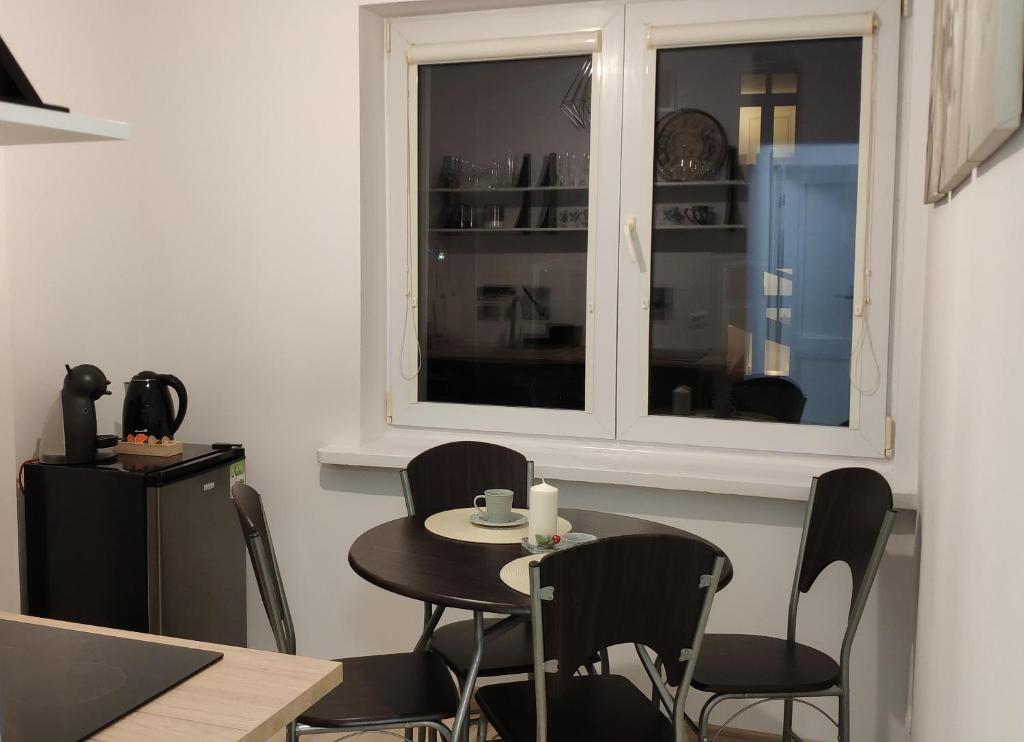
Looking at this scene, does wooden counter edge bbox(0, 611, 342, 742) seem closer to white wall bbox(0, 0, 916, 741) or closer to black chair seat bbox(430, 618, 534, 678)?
black chair seat bbox(430, 618, 534, 678)

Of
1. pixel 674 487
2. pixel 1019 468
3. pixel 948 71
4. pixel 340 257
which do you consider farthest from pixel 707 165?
pixel 1019 468

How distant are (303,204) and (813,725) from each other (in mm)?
2366

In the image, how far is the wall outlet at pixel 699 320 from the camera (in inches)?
124

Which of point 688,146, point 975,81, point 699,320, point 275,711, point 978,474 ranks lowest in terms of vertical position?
point 275,711

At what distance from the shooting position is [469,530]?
2.49 meters

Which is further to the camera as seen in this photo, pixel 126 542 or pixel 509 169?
pixel 509 169

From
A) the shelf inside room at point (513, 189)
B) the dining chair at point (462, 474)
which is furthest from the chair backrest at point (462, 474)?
the shelf inside room at point (513, 189)

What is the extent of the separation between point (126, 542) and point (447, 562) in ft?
3.88

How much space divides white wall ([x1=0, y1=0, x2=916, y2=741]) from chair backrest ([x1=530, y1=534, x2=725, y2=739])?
1160 mm

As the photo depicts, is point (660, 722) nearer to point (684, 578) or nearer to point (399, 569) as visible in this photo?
point (684, 578)

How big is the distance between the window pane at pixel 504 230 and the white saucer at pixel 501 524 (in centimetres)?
80

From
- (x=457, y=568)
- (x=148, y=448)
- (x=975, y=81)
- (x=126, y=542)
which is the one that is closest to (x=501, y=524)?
(x=457, y=568)

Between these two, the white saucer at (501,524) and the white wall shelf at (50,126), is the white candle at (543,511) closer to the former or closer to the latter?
the white saucer at (501,524)

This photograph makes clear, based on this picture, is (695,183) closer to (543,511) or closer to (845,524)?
(845,524)
